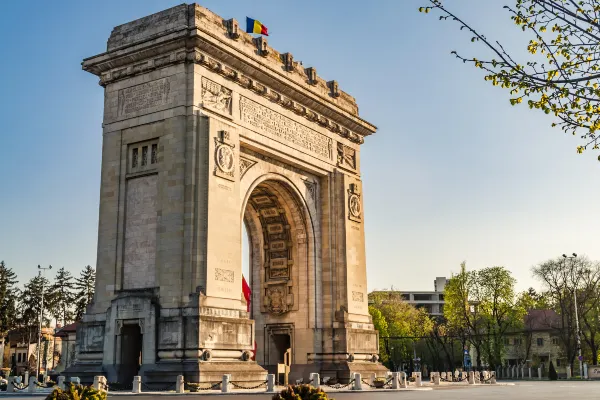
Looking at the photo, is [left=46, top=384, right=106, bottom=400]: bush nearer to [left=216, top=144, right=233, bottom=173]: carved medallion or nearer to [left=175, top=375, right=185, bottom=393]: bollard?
[left=175, top=375, right=185, bottom=393]: bollard

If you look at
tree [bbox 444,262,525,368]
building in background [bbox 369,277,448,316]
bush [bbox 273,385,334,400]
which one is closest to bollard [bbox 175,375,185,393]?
bush [bbox 273,385,334,400]

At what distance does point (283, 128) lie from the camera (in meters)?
36.7

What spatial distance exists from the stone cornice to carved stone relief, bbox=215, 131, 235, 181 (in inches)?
125

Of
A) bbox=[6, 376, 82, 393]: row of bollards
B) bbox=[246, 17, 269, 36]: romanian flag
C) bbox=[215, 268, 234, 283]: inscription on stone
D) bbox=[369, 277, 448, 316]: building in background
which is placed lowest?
bbox=[6, 376, 82, 393]: row of bollards

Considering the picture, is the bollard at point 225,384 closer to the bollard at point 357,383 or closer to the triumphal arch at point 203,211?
the triumphal arch at point 203,211

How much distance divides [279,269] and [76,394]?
2680cm

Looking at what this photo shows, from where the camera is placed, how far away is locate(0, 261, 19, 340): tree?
83.6 m

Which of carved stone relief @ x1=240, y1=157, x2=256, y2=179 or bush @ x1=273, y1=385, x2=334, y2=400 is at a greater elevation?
carved stone relief @ x1=240, y1=157, x2=256, y2=179

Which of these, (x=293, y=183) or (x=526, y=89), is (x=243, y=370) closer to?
(x=293, y=183)

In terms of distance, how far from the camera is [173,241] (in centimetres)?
2941

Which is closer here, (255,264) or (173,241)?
(173,241)

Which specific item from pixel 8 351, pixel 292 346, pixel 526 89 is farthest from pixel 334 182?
Result: pixel 8 351

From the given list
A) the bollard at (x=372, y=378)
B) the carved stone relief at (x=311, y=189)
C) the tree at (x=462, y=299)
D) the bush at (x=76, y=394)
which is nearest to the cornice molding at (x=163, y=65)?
the carved stone relief at (x=311, y=189)

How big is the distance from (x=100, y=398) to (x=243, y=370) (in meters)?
16.6
